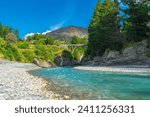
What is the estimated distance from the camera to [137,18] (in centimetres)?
6962

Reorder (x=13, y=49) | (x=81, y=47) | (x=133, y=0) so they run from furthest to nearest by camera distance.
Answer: (x=81, y=47) < (x=13, y=49) < (x=133, y=0)

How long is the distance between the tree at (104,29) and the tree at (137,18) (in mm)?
7774

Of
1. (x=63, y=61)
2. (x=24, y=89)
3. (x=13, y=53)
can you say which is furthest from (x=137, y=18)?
(x=63, y=61)

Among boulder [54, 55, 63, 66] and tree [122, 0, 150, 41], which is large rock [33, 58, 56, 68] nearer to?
boulder [54, 55, 63, 66]

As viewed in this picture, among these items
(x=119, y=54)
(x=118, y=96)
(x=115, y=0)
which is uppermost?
(x=115, y=0)

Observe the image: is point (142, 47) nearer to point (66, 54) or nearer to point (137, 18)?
point (137, 18)

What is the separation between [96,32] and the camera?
289 feet

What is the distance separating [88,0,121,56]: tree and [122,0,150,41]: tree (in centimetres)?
777

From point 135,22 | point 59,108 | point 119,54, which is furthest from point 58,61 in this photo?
point 59,108

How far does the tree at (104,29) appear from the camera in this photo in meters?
80.4

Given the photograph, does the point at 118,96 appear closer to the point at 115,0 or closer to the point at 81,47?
the point at 115,0

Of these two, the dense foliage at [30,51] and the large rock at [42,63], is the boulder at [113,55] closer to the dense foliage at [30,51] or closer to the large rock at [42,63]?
the dense foliage at [30,51]

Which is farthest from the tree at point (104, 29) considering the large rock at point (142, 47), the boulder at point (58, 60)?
the boulder at point (58, 60)

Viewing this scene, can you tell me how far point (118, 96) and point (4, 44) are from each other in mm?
92339
